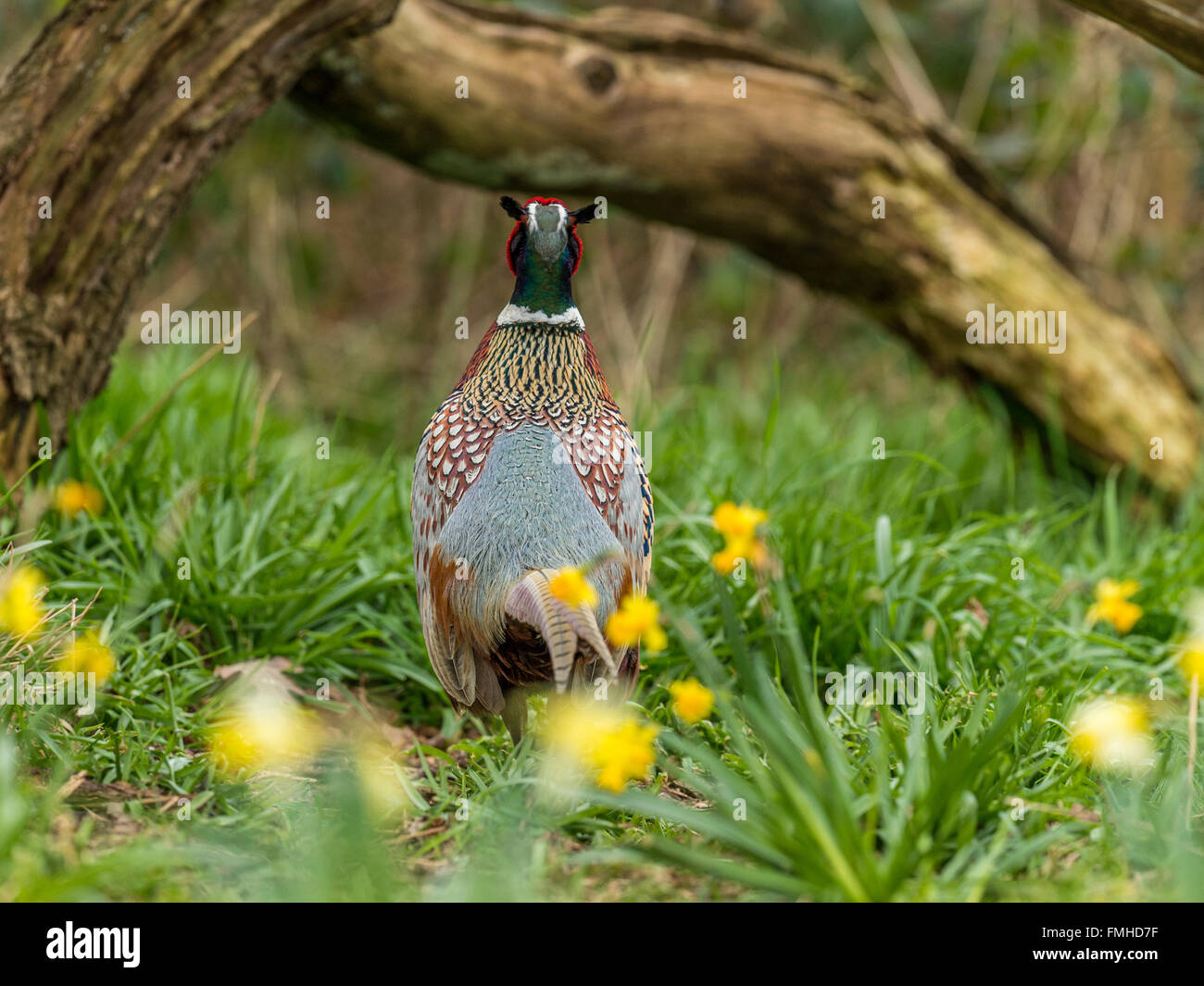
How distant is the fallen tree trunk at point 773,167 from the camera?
149 inches

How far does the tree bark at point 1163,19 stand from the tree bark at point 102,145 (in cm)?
195

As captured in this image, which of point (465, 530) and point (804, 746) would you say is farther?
point (465, 530)

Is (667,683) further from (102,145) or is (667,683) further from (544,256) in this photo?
(102,145)

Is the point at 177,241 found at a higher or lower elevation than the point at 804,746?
higher

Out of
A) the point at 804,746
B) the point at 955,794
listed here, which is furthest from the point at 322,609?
the point at 955,794

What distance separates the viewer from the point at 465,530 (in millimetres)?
2369

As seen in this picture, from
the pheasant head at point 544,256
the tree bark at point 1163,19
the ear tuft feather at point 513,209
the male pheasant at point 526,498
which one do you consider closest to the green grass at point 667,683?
the male pheasant at point 526,498

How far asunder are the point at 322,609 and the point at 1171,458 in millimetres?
3286

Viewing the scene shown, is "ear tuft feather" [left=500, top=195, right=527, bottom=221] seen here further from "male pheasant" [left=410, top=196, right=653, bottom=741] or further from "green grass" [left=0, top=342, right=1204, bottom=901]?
"green grass" [left=0, top=342, right=1204, bottom=901]

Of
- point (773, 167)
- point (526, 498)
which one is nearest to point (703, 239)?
point (773, 167)

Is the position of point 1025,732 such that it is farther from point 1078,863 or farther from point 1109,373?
point 1109,373

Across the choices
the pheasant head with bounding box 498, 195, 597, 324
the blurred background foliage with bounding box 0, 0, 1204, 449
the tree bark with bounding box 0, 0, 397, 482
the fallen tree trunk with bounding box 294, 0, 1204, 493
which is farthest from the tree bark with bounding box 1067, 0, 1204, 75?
the tree bark with bounding box 0, 0, 397, 482
